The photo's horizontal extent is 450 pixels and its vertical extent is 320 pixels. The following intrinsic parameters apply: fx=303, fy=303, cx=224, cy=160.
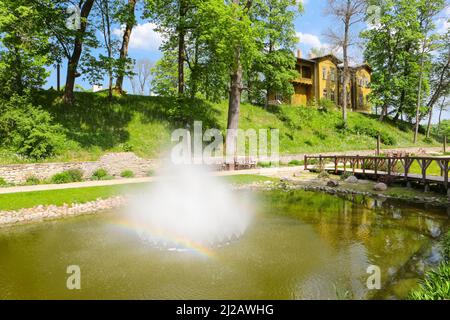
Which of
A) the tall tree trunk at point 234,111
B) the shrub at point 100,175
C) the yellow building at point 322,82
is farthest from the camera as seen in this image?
the yellow building at point 322,82

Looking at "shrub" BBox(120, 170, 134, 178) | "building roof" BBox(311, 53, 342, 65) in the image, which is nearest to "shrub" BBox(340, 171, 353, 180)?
"shrub" BBox(120, 170, 134, 178)

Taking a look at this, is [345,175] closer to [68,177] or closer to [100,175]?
[100,175]

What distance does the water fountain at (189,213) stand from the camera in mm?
10969

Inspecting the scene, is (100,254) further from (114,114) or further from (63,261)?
(114,114)

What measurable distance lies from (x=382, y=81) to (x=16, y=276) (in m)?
49.5

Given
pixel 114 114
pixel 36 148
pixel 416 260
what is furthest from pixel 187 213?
pixel 114 114

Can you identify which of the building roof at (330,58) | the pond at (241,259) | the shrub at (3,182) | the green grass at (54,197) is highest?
the building roof at (330,58)

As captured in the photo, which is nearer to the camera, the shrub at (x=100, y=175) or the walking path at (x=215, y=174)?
the walking path at (x=215, y=174)

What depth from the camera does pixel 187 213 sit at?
46.1ft

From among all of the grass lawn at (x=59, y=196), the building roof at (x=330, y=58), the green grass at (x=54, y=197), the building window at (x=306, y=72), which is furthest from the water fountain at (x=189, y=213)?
the building roof at (x=330, y=58)

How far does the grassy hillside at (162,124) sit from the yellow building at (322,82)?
769 centimetres

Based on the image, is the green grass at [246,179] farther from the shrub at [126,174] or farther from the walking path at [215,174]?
the shrub at [126,174]
